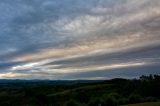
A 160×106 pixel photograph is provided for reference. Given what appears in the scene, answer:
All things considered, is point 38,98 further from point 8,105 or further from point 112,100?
point 112,100

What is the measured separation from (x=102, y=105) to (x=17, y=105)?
43286 mm

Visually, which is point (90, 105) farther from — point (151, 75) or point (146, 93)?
point (151, 75)

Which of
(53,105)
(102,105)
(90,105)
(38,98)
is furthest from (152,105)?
(38,98)

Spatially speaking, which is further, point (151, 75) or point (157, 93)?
point (151, 75)

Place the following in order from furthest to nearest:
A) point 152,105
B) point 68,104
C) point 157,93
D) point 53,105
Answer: point 53,105, point 157,93, point 68,104, point 152,105

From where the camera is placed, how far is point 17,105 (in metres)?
107

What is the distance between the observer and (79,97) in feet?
330

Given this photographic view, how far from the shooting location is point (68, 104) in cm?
7725

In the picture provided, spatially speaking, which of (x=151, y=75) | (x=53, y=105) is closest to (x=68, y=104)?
(x=53, y=105)

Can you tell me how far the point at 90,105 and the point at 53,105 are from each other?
22.3 m

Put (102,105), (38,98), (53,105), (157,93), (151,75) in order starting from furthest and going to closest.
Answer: (151,75), (38,98), (53,105), (157,93), (102,105)

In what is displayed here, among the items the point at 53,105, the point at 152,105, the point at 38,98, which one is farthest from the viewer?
the point at 38,98

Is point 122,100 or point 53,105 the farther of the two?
point 53,105

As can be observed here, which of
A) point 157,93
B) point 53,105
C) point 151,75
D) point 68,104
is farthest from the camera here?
point 151,75
